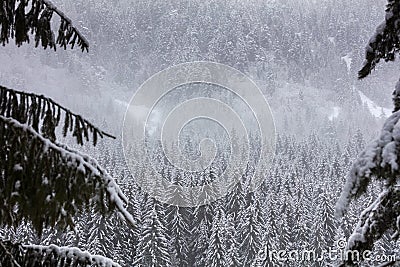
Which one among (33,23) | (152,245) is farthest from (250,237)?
(33,23)

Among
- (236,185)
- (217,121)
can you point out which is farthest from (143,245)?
(217,121)

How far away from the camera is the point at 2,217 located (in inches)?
136

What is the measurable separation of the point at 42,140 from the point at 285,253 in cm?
3449

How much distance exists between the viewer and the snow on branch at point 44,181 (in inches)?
129

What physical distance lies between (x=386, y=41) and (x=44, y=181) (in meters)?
2.89

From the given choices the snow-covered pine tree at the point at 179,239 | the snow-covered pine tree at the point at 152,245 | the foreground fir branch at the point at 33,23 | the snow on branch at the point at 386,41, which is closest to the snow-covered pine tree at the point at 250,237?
the snow-covered pine tree at the point at 179,239

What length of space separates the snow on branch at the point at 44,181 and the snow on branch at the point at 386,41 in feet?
7.61

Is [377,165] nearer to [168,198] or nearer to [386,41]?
[386,41]

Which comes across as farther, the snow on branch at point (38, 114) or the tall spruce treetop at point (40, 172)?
the snow on branch at point (38, 114)

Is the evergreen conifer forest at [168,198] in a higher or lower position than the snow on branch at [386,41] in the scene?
lower

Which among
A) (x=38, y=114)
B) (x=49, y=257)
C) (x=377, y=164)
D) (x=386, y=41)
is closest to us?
(x=377, y=164)

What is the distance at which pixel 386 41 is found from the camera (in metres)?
4.03

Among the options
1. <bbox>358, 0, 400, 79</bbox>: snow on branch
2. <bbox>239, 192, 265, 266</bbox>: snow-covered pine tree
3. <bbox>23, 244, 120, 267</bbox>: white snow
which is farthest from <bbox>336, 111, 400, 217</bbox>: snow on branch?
<bbox>239, 192, 265, 266</bbox>: snow-covered pine tree

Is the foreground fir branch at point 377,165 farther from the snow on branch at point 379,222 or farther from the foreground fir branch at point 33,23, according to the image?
the foreground fir branch at point 33,23
